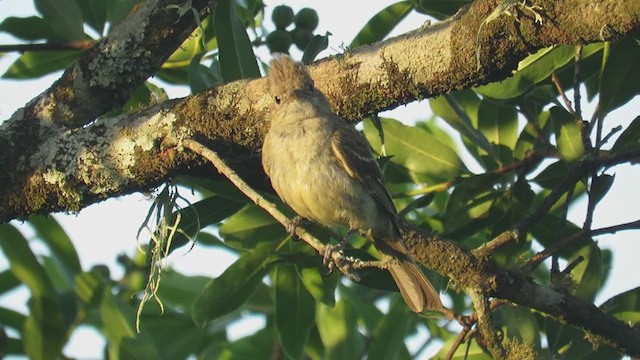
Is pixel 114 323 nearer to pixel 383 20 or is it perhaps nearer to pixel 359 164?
pixel 359 164

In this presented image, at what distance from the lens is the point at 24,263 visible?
3320mm

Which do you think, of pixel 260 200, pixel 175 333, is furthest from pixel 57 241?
pixel 260 200

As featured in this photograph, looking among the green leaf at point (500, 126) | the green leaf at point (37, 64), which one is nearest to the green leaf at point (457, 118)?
the green leaf at point (500, 126)

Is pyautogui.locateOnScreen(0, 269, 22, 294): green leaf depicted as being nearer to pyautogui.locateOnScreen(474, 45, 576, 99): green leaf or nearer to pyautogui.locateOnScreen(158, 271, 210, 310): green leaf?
pyautogui.locateOnScreen(158, 271, 210, 310): green leaf

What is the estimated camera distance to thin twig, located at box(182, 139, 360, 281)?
2807mm

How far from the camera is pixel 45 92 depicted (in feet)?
11.4

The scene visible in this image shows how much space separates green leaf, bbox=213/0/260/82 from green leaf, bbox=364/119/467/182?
Result: 2.71 feet

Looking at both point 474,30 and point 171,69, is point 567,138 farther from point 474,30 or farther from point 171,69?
point 171,69

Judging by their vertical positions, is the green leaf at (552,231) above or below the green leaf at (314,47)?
below

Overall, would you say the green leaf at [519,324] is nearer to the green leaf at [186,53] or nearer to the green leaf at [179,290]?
the green leaf at [179,290]

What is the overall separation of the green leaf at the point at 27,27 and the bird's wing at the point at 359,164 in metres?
1.40

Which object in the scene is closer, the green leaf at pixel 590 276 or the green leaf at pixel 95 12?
the green leaf at pixel 590 276

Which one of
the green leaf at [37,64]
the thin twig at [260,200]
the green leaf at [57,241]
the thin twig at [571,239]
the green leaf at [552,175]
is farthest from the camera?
the green leaf at [37,64]

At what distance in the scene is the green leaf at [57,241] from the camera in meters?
3.47
